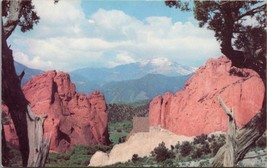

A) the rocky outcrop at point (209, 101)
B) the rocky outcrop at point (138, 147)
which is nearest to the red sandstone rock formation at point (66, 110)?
the rocky outcrop at point (138, 147)

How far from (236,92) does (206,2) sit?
26.9ft

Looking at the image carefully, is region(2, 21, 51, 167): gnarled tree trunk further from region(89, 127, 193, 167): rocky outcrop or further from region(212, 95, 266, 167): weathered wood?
region(89, 127, 193, 167): rocky outcrop

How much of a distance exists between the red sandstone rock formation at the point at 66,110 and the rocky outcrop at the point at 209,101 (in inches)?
184

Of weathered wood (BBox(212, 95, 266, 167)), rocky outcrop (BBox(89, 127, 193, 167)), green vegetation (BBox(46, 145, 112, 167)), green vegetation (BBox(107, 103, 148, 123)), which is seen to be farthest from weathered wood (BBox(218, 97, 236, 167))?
green vegetation (BBox(107, 103, 148, 123))

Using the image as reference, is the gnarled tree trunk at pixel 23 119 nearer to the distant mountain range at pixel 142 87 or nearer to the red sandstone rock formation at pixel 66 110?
the distant mountain range at pixel 142 87

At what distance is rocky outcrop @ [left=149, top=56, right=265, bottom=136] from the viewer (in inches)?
693

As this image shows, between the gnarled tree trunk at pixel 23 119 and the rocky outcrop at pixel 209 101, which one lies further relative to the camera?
the rocky outcrop at pixel 209 101

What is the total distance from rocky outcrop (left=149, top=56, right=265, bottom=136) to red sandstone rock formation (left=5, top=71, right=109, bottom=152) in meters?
4.68

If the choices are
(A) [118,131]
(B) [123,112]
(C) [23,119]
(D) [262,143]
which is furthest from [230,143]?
(B) [123,112]

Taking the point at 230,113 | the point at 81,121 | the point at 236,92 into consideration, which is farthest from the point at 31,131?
the point at 81,121

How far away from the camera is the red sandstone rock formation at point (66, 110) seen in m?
28.3

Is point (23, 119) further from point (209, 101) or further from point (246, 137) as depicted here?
point (209, 101)

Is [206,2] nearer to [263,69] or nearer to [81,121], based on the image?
[263,69]

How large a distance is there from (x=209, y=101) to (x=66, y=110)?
1219cm
